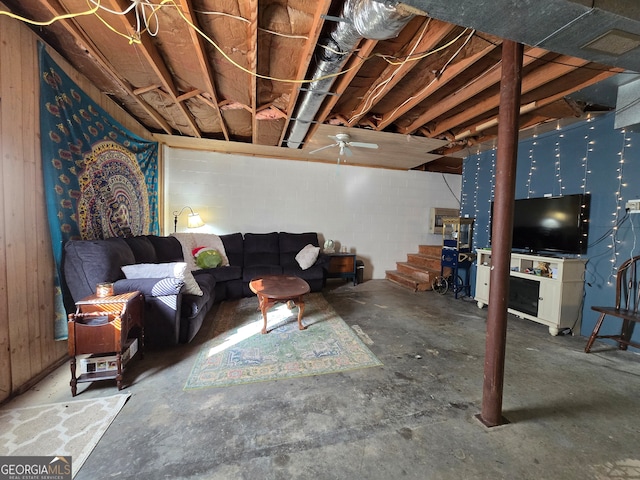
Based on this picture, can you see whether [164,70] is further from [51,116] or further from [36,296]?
[36,296]

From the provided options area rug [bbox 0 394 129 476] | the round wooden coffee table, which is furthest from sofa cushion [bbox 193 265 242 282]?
area rug [bbox 0 394 129 476]

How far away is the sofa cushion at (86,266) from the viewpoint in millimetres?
2008

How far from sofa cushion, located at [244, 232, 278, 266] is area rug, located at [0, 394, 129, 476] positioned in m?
2.80

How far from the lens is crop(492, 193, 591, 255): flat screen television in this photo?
115 inches

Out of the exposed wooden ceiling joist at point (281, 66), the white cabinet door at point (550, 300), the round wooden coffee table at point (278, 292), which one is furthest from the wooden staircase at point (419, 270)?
the round wooden coffee table at point (278, 292)

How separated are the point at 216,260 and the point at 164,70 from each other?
2.45 meters

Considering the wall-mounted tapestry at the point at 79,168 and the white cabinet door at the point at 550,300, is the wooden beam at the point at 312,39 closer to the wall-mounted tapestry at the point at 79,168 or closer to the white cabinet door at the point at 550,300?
the wall-mounted tapestry at the point at 79,168

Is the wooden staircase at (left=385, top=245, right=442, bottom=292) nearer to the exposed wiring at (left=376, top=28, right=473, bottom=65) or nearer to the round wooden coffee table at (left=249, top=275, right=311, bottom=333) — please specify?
the round wooden coffee table at (left=249, top=275, right=311, bottom=333)

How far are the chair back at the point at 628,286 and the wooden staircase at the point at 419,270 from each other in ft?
7.41

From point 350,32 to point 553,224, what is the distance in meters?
3.35

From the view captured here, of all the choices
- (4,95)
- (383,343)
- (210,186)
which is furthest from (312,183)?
(4,95)

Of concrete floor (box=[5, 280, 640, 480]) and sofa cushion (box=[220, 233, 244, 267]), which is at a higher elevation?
sofa cushion (box=[220, 233, 244, 267])

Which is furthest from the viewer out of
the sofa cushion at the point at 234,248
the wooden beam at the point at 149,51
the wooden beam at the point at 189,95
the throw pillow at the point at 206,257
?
the sofa cushion at the point at 234,248

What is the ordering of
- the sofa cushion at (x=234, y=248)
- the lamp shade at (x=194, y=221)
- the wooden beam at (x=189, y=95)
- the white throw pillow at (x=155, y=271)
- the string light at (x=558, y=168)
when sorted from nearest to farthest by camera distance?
the white throw pillow at (x=155, y=271), the wooden beam at (x=189, y=95), the string light at (x=558, y=168), the lamp shade at (x=194, y=221), the sofa cushion at (x=234, y=248)
